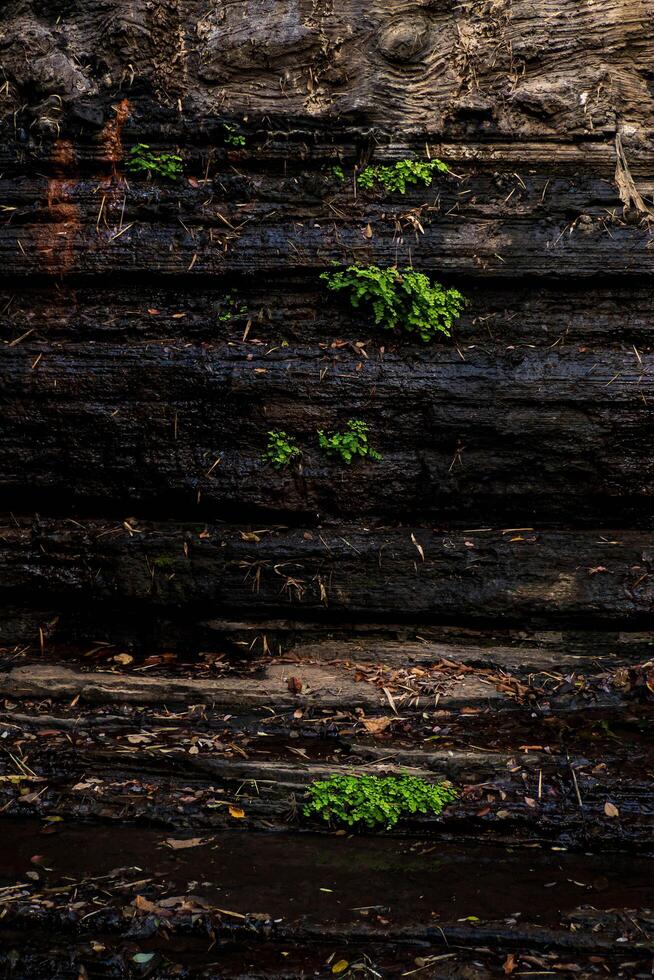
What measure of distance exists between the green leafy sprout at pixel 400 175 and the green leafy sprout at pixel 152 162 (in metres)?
1.36

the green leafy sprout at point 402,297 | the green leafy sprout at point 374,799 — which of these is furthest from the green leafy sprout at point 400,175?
the green leafy sprout at point 374,799

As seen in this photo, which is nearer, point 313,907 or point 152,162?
point 313,907

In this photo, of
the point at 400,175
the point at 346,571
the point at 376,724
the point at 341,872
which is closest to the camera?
the point at 341,872

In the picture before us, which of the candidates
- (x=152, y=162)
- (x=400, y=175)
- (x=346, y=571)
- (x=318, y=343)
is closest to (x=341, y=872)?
(x=346, y=571)

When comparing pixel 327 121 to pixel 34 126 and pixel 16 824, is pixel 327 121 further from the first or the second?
pixel 16 824

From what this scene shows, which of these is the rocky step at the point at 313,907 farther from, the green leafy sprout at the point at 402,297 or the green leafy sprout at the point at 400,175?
the green leafy sprout at the point at 400,175

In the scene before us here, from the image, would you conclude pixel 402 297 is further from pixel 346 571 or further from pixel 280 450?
pixel 346 571

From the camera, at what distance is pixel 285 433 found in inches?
222

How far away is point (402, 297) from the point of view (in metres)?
5.61

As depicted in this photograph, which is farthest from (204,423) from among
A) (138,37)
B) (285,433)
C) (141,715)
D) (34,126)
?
(138,37)

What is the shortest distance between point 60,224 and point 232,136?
1.42 meters

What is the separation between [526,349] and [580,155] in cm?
151

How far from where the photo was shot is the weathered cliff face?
546cm

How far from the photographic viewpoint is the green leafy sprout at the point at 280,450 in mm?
5617
